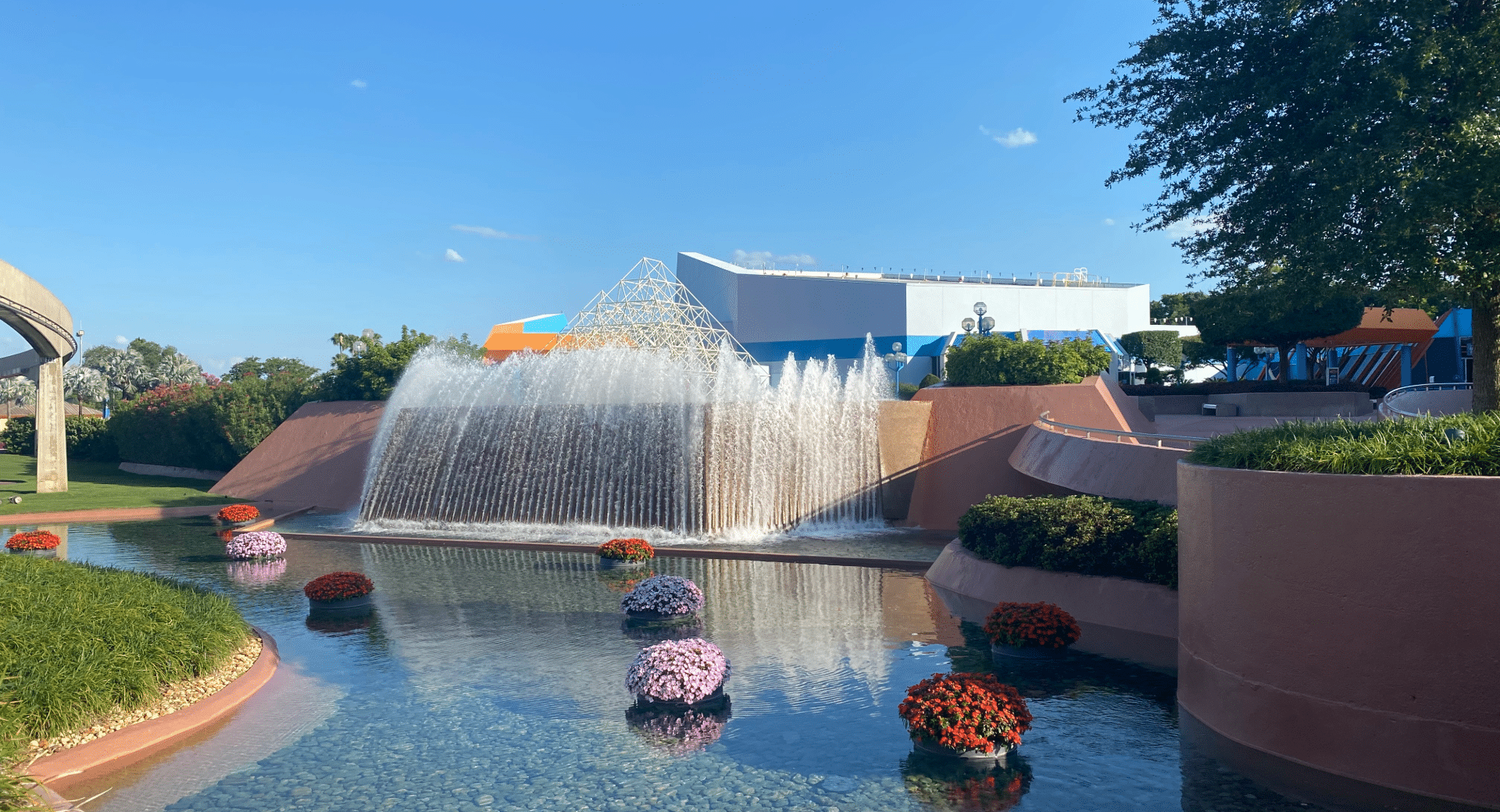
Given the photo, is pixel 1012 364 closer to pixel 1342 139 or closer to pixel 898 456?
pixel 898 456

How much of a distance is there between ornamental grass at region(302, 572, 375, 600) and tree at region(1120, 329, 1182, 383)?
5646 cm

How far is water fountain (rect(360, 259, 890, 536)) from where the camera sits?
2514 centimetres

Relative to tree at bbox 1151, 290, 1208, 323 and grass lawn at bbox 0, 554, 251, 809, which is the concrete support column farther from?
tree at bbox 1151, 290, 1208, 323

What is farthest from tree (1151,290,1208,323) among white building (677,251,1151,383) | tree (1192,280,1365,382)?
tree (1192,280,1365,382)

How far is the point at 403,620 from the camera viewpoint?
572 inches

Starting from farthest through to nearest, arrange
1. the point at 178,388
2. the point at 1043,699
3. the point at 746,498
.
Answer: the point at 178,388, the point at 746,498, the point at 1043,699

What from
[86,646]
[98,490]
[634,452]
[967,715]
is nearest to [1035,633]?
[967,715]

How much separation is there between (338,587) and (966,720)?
10704 millimetres

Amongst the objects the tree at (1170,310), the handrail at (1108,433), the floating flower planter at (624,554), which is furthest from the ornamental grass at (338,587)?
the tree at (1170,310)

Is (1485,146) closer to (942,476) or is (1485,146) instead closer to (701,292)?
(942,476)

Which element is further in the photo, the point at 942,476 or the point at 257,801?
the point at 942,476

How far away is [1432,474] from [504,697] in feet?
28.7

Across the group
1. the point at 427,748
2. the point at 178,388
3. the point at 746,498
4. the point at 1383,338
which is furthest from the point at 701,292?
the point at 427,748

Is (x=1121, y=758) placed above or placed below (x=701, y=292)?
below
